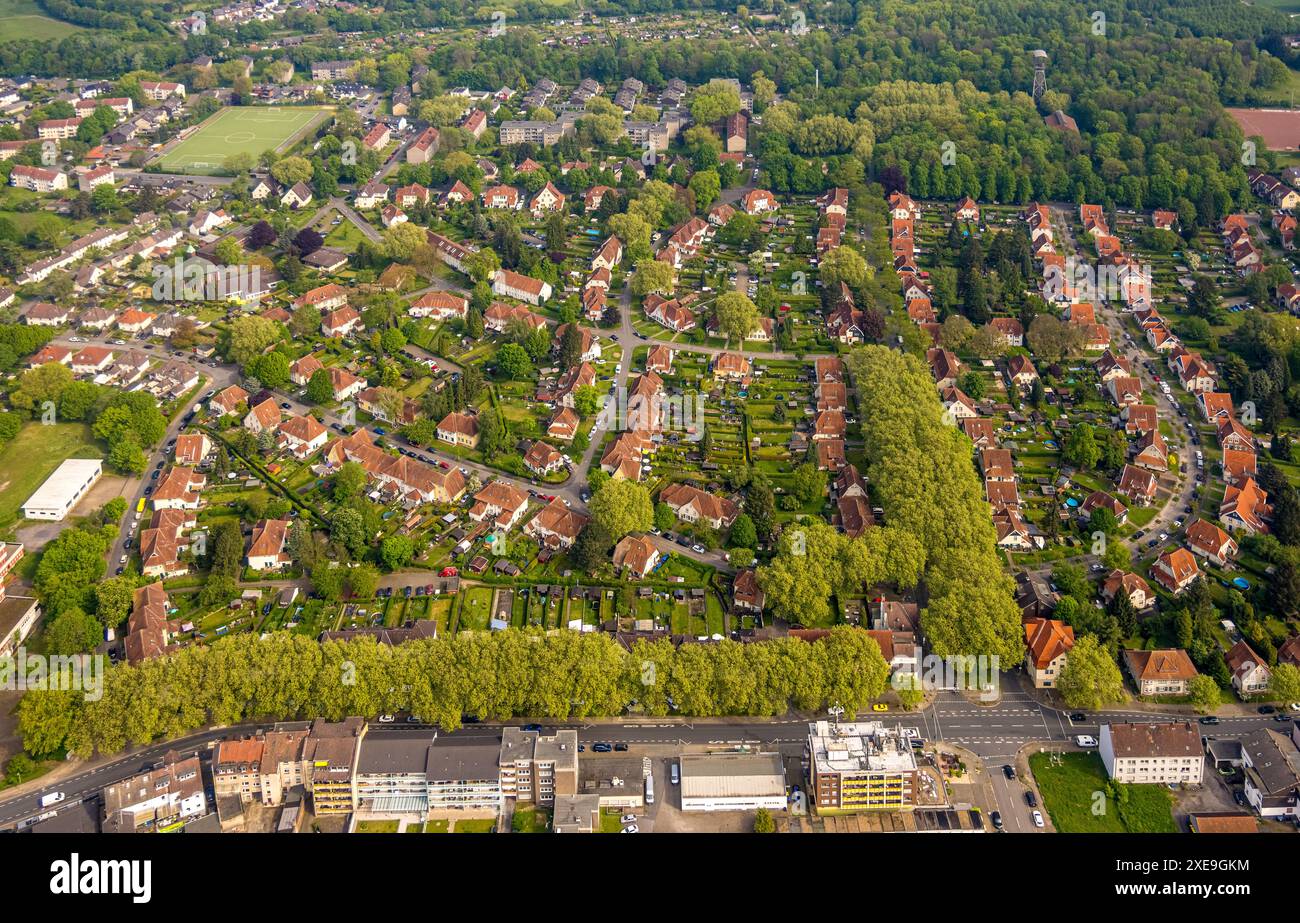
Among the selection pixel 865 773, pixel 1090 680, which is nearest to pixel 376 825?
pixel 865 773

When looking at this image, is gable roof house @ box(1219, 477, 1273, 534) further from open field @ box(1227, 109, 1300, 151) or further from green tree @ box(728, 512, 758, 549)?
open field @ box(1227, 109, 1300, 151)

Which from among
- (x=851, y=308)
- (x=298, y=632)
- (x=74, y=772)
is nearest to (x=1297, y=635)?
(x=851, y=308)

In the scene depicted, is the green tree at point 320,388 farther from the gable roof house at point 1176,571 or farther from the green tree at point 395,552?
the gable roof house at point 1176,571

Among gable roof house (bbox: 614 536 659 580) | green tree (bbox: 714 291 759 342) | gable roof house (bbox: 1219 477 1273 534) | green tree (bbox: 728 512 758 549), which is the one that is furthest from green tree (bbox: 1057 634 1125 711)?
green tree (bbox: 714 291 759 342)

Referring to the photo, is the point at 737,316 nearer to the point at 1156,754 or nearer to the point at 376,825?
the point at 1156,754

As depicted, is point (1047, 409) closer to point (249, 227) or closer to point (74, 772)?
point (74, 772)
